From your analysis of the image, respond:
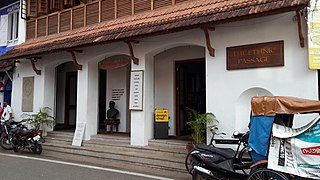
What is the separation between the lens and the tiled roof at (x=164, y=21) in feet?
23.2

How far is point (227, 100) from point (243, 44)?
1.51 m

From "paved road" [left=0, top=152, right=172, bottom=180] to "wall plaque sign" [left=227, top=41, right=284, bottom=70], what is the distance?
361cm

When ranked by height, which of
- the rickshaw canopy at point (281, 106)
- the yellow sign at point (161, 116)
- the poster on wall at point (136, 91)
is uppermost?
the poster on wall at point (136, 91)

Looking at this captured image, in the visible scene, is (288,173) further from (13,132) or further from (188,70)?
(13,132)

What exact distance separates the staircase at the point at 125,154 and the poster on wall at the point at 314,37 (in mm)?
3999

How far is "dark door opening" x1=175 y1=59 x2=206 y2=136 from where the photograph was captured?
38.1 feet

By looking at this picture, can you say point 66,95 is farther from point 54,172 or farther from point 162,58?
point 54,172

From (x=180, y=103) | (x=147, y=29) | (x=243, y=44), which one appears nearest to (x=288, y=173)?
(x=243, y=44)

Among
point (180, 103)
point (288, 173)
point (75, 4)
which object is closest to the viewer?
point (288, 173)

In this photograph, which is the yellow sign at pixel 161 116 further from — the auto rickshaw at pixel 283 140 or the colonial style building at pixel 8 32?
the colonial style building at pixel 8 32

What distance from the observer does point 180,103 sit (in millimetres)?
11758

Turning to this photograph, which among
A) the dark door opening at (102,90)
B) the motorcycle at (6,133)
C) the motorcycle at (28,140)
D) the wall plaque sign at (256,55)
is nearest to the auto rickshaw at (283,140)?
the wall plaque sign at (256,55)

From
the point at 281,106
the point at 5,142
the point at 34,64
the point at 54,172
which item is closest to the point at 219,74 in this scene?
the point at 281,106

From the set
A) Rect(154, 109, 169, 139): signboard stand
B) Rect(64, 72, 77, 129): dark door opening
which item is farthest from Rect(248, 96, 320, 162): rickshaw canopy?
Rect(64, 72, 77, 129): dark door opening
